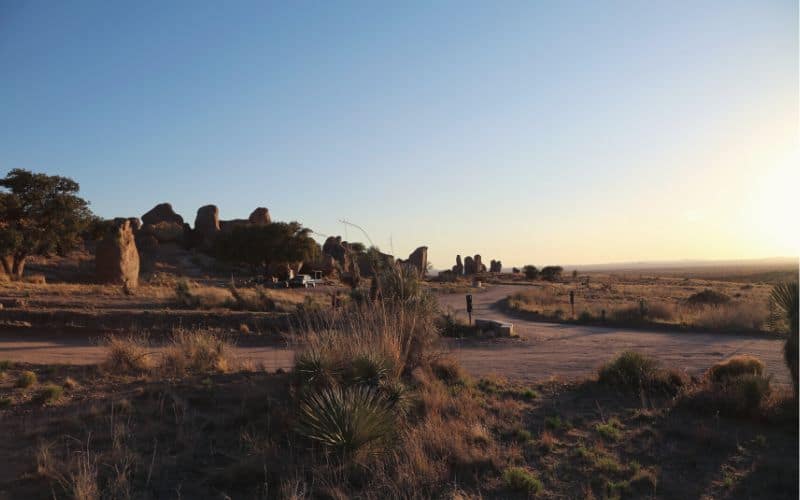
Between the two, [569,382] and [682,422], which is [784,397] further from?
[569,382]

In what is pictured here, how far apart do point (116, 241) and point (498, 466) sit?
37.8 meters

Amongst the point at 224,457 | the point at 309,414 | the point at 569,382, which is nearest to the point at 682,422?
the point at 569,382

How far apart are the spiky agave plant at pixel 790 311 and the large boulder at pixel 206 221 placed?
78.7 m

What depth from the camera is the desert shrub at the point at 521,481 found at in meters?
6.02

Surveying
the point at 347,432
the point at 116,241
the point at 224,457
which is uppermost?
the point at 116,241

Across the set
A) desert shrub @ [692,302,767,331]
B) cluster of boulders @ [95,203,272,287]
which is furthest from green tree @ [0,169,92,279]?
desert shrub @ [692,302,767,331]

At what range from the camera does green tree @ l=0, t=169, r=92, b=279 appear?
133 feet

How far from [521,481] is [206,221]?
8065 cm

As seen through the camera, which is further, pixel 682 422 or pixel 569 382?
pixel 569 382

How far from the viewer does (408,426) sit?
7.58 metres

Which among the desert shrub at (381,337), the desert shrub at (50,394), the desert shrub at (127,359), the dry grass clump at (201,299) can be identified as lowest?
the desert shrub at (50,394)

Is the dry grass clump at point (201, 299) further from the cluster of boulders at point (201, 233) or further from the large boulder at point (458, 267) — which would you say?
the large boulder at point (458, 267)

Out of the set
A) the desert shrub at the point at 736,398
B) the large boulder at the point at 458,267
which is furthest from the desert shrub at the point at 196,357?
the large boulder at the point at 458,267

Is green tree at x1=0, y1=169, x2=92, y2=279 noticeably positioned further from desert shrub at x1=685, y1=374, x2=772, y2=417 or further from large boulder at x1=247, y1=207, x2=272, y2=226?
desert shrub at x1=685, y1=374, x2=772, y2=417
